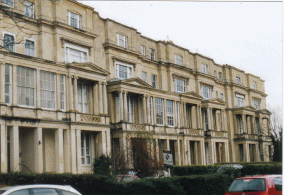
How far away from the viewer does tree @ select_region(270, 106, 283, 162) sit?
182 ft

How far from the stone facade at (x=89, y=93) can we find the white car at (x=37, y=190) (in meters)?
7.85

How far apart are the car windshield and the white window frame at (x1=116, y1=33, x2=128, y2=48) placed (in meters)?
26.4

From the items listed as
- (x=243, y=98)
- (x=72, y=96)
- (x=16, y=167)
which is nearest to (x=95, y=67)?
(x=72, y=96)

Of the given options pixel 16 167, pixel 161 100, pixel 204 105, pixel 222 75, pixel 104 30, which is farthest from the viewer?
pixel 222 75

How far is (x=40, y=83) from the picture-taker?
95.7ft

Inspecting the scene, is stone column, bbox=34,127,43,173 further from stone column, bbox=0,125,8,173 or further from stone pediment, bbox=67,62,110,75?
stone pediment, bbox=67,62,110,75

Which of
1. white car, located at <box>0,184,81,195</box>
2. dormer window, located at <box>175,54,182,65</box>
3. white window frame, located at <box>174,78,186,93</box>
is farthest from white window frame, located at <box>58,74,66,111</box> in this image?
dormer window, located at <box>175,54,182,65</box>

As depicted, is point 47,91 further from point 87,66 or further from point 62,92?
point 87,66

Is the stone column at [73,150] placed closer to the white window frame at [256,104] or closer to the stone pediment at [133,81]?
the stone pediment at [133,81]

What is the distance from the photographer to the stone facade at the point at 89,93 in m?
27.9

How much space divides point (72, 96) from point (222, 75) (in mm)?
32879

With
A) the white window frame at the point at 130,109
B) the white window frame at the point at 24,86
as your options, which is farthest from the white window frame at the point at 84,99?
the white window frame at the point at 24,86

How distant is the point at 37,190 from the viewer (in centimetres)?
1133

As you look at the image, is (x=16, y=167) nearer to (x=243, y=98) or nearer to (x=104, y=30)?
(x=104, y=30)
